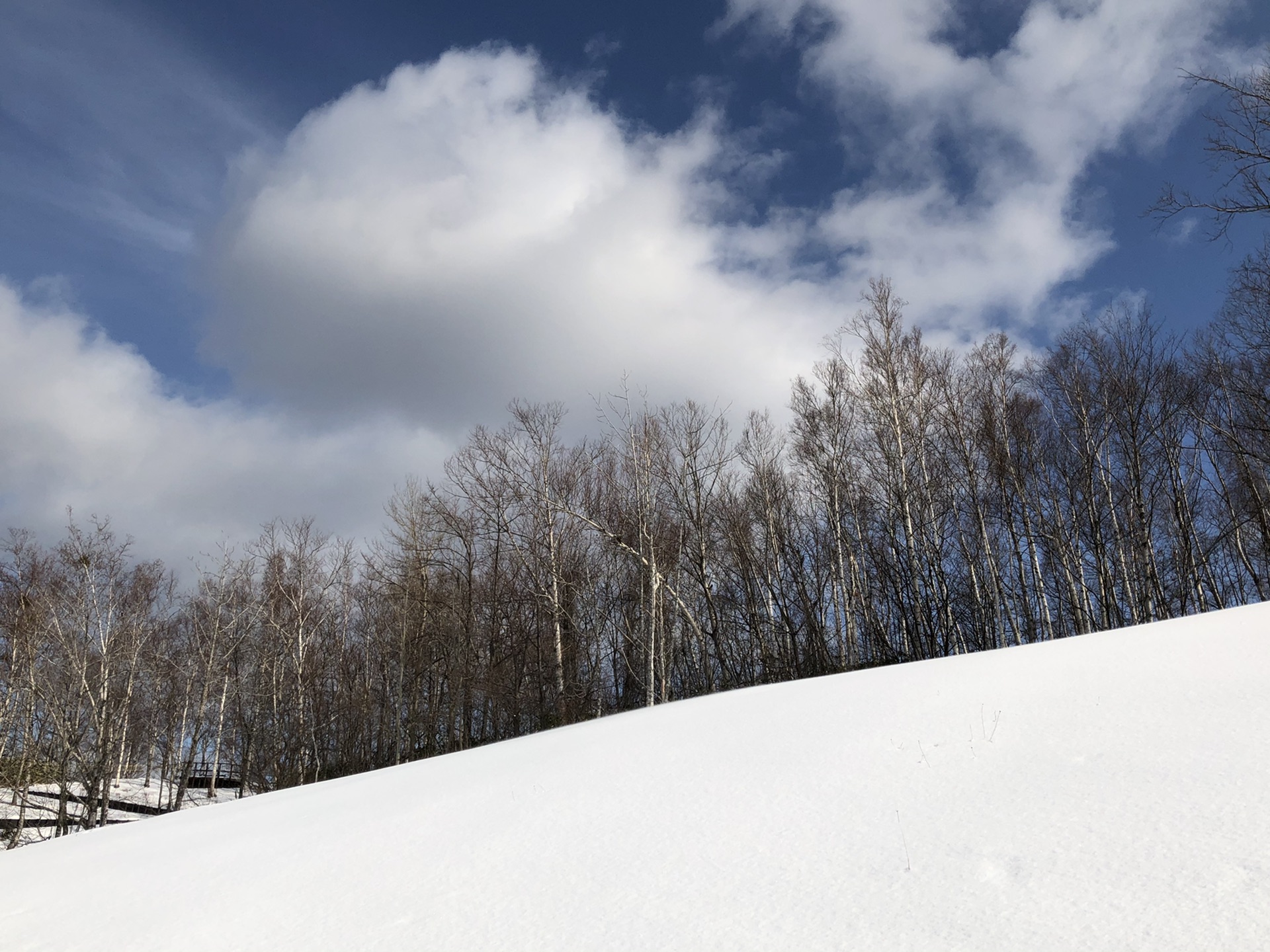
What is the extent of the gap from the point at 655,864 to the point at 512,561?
17887 millimetres

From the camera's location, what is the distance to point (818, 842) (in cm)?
338

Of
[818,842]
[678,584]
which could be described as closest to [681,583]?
[678,584]

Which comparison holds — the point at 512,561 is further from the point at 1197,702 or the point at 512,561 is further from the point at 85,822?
the point at 1197,702

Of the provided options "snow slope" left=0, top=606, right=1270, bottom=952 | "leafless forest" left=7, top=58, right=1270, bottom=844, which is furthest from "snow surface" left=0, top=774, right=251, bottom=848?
"snow slope" left=0, top=606, right=1270, bottom=952

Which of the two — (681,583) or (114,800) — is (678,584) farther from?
(114,800)

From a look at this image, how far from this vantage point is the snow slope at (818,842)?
2592mm

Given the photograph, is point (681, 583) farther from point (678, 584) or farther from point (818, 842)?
point (818, 842)

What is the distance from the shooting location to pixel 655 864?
11.5ft

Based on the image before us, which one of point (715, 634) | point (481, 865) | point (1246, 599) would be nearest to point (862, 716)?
point (481, 865)

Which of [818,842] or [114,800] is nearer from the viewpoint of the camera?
[818,842]

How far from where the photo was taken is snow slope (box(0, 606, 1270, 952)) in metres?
2.59

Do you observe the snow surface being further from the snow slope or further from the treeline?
the snow slope

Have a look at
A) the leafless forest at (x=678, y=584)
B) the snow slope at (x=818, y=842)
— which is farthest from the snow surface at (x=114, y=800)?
the snow slope at (x=818, y=842)

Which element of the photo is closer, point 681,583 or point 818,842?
point 818,842
